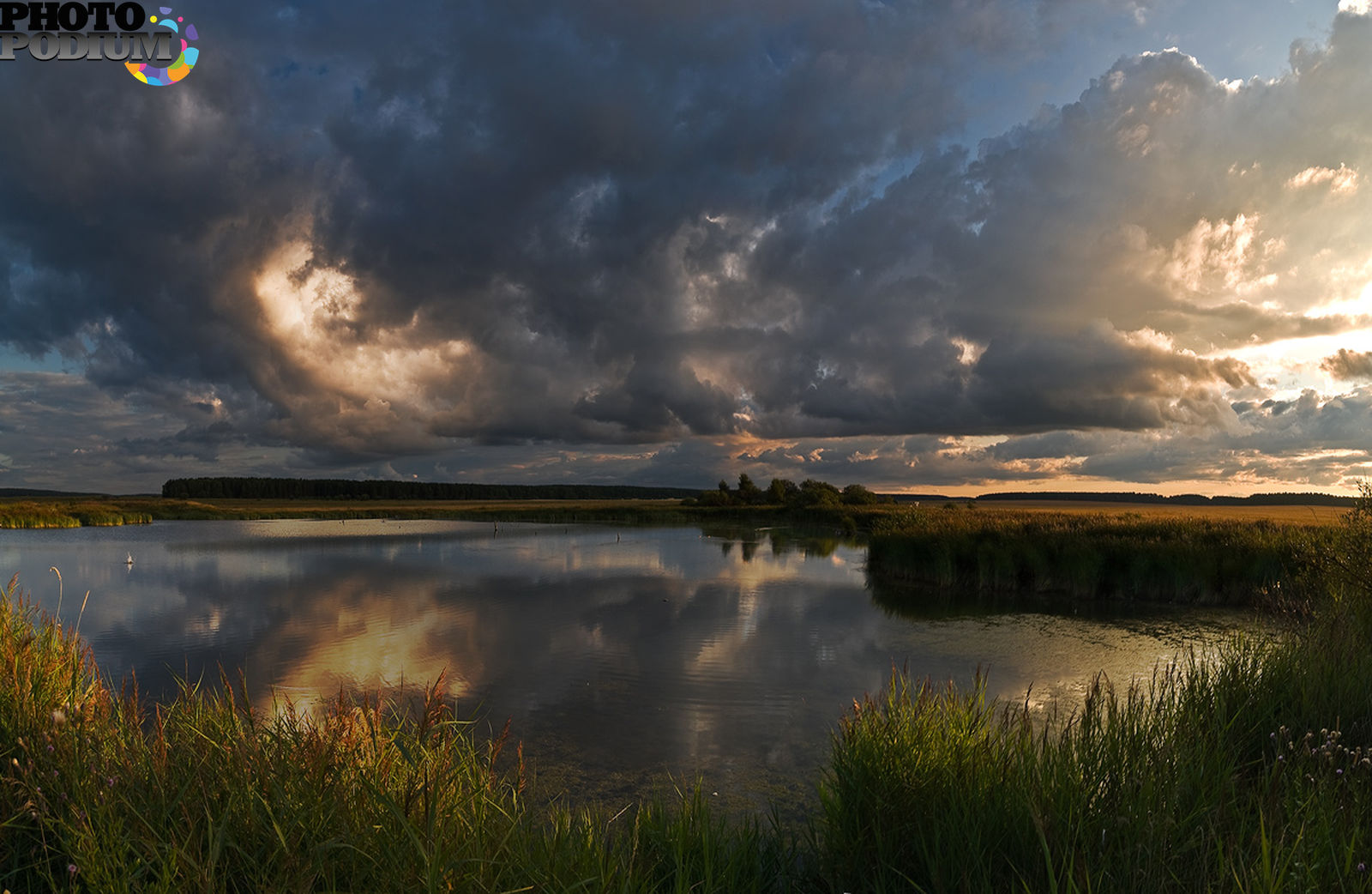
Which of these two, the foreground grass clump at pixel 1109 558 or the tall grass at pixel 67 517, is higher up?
the foreground grass clump at pixel 1109 558

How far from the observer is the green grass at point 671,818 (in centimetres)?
289

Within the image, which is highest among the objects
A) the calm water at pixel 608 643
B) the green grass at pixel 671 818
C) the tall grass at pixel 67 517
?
the green grass at pixel 671 818

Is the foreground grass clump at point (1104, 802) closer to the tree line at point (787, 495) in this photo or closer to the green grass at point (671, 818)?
the green grass at point (671, 818)

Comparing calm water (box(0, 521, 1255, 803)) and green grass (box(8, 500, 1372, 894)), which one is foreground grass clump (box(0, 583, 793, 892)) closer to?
green grass (box(8, 500, 1372, 894))

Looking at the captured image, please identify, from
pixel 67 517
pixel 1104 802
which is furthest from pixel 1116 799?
pixel 67 517

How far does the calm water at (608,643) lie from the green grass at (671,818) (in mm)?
1560

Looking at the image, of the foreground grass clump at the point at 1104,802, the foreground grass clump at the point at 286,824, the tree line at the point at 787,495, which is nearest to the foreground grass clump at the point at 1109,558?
the foreground grass clump at the point at 1104,802

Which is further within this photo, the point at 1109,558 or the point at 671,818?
the point at 1109,558

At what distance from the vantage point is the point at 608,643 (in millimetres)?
12805

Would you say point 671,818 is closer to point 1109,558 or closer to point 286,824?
point 286,824

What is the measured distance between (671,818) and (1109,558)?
1808 cm

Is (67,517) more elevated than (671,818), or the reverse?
(671,818)

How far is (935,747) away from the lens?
14.3 feet

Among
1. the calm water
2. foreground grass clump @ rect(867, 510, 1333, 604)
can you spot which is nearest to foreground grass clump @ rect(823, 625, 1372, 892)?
the calm water
